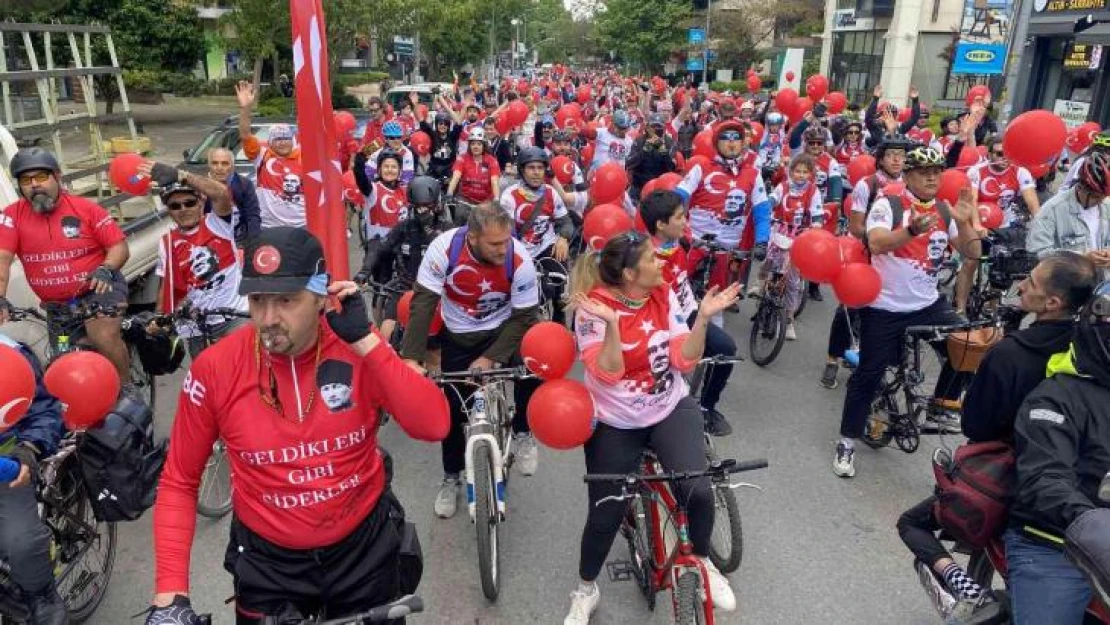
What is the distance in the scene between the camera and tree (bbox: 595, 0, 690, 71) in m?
51.0

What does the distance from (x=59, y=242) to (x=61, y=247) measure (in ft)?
0.11

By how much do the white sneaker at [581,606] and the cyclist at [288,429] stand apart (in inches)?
62.3

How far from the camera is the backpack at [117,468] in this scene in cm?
338

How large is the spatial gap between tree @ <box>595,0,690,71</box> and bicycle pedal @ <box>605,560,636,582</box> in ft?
169

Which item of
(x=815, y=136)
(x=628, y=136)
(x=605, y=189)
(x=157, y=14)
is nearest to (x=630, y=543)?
(x=605, y=189)

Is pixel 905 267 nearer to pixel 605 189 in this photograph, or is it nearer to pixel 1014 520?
pixel 1014 520

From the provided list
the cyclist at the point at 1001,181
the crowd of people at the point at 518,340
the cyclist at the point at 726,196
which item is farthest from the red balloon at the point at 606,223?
the cyclist at the point at 1001,181

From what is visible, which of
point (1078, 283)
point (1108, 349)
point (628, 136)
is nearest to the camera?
point (1108, 349)

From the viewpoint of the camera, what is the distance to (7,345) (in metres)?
Answer: 2.93

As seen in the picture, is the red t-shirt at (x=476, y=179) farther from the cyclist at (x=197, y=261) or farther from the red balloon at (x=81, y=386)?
the red balloon at (x=81, y=386)

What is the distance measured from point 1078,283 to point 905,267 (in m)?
2.03

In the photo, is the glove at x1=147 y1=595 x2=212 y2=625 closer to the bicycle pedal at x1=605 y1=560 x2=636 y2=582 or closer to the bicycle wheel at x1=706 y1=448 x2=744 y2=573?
the bicycle pedal at x1=605 y1=560 x2=636 y2=582

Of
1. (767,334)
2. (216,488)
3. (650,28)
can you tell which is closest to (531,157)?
(767,334)

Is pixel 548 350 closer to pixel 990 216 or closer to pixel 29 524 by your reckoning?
pixel 29 524
